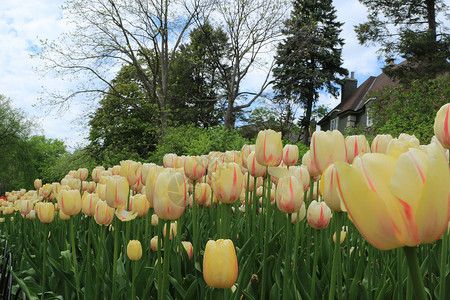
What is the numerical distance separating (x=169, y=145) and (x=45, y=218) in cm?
911

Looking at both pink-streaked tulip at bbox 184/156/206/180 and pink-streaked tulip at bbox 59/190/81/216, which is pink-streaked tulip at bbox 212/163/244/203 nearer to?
pink-streaked tulip at bbox 184/156/206/180

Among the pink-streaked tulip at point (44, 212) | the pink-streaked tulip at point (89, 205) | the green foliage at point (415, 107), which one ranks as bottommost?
the pink-streaked tulip at point (44, 212)

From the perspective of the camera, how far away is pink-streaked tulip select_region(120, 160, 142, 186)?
5.99 ft

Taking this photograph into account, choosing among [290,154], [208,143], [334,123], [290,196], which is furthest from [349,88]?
[290,196]

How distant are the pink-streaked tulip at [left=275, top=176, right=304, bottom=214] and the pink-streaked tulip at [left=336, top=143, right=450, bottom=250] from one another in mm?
736

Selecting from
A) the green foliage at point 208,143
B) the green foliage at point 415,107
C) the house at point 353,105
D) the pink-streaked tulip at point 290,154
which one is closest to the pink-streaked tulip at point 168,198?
the pink-streaked tulip at point 290,154

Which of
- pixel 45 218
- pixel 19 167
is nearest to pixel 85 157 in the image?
pixel 45 218

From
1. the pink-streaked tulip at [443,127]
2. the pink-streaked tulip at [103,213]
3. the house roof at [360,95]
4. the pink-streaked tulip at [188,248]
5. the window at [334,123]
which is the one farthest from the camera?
the window at [334,123]

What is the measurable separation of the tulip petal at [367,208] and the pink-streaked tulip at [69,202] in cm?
155

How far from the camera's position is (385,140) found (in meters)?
1.36

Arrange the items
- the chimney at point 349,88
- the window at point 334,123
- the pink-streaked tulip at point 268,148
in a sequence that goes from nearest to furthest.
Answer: the pink-streaked tulip at point 268,148
the window at point 334,123
the chimney at point 349,88

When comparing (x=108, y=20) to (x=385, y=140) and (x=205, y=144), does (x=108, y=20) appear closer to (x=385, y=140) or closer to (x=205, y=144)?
(x=205, y=144)

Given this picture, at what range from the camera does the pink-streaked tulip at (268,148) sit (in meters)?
1.27

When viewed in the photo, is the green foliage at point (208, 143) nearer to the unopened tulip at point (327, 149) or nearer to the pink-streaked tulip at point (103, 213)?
the pink-streaked tulip at point (103, 213)
